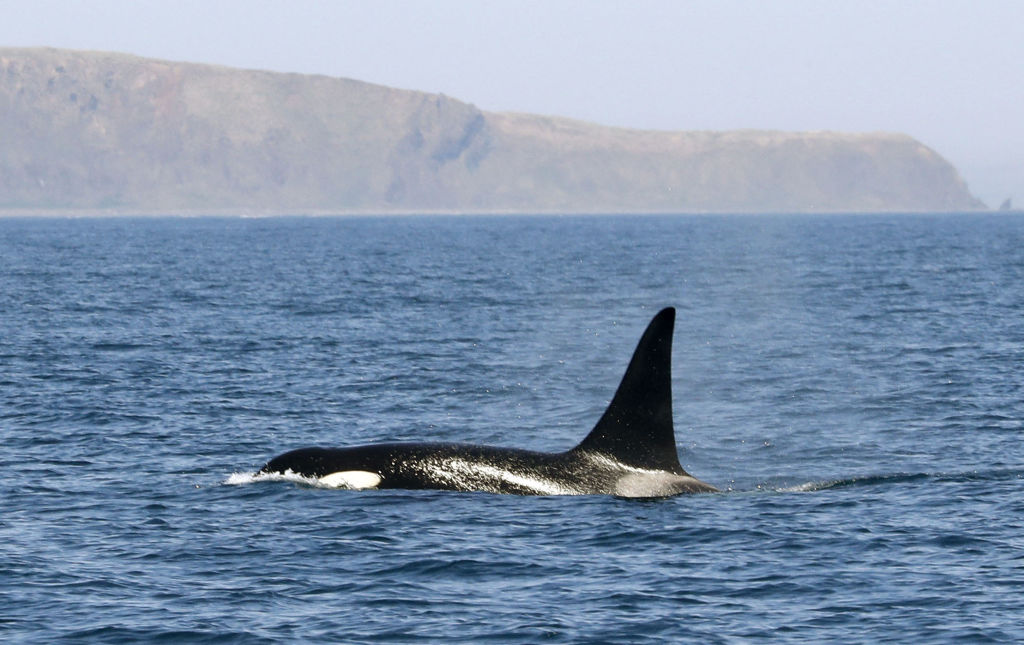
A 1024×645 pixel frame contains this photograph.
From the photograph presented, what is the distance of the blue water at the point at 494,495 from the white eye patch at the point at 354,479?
0.46m

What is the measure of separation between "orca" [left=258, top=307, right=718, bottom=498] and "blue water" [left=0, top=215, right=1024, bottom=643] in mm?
464

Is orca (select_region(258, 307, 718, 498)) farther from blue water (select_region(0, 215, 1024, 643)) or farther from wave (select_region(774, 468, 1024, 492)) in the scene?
wave (select_region(774, 468, 1024, 492))

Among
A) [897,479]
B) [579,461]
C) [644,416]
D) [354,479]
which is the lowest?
[897,479]

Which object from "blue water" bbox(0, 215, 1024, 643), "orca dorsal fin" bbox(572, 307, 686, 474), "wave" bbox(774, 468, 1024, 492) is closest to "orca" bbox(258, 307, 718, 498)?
"orca dorsal fin" bbox(572, 307, 686, 474)

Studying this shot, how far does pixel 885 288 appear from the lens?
230 ft

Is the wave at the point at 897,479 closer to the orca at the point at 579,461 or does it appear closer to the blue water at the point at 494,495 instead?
the blue water at the point at 494,495

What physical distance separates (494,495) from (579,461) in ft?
4.20

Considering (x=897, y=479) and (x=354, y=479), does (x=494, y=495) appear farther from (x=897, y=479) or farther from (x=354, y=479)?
(x=897, y=479)

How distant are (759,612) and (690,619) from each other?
0.78 metres

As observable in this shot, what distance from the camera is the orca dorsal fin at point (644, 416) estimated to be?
1820 centimetres

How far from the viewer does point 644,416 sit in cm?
1862

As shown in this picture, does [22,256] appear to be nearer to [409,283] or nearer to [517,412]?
[409,283]

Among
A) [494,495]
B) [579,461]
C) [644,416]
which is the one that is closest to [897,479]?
[644,416]

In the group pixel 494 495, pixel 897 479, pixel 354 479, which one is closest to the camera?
pixel 494 495
